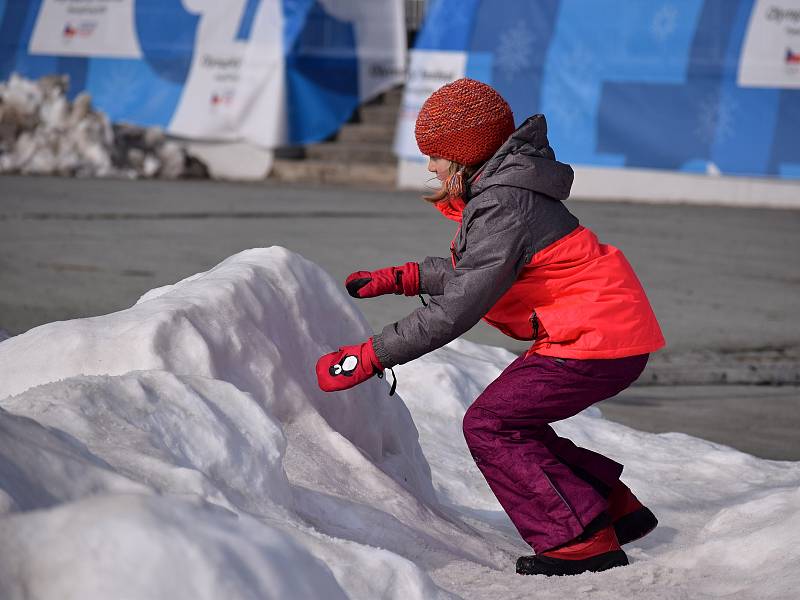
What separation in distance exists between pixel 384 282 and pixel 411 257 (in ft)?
17.2

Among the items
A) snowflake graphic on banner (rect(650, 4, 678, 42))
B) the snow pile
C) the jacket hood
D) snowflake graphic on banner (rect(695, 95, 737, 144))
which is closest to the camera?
the jacket hood

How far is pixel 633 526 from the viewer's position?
300cm

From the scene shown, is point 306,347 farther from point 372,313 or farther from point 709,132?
point 709,132

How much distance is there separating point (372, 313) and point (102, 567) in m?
4.88

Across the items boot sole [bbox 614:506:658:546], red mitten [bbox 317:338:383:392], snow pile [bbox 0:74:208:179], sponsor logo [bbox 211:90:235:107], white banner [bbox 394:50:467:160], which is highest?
red mitten [bbox 317:338:383:392]

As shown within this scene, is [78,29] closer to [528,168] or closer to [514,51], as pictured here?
[514,51]

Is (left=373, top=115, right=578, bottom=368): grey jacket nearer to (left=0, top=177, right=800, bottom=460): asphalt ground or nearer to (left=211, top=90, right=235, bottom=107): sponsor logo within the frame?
(left=0, top=177, right=800, bottom=460): asphalt ground

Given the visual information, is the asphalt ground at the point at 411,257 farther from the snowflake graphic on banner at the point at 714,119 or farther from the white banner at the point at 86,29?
the white banner at the point at 86,29

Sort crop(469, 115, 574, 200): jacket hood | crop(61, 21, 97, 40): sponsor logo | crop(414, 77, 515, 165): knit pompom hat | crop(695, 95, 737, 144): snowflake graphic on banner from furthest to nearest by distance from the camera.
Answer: crop(61, 21, 97, 40): sponsor logo, crop(695, 95, 737, 144): snowflake graphic on banner, crop(414, 77, 515, 165): knit pompom hat, crop(469, 115, 574, 200): jacket hood

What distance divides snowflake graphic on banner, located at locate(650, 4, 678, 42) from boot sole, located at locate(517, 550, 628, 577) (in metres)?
10.9

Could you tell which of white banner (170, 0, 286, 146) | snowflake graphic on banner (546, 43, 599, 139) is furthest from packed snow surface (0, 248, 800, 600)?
white banner (170, 0, 286, 146)

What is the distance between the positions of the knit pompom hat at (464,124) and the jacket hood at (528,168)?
5cm

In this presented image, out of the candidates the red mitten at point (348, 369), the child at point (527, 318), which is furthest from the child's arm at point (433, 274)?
the red mitten at point (348, 369)

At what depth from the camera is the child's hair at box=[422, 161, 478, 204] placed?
2.89 meters
